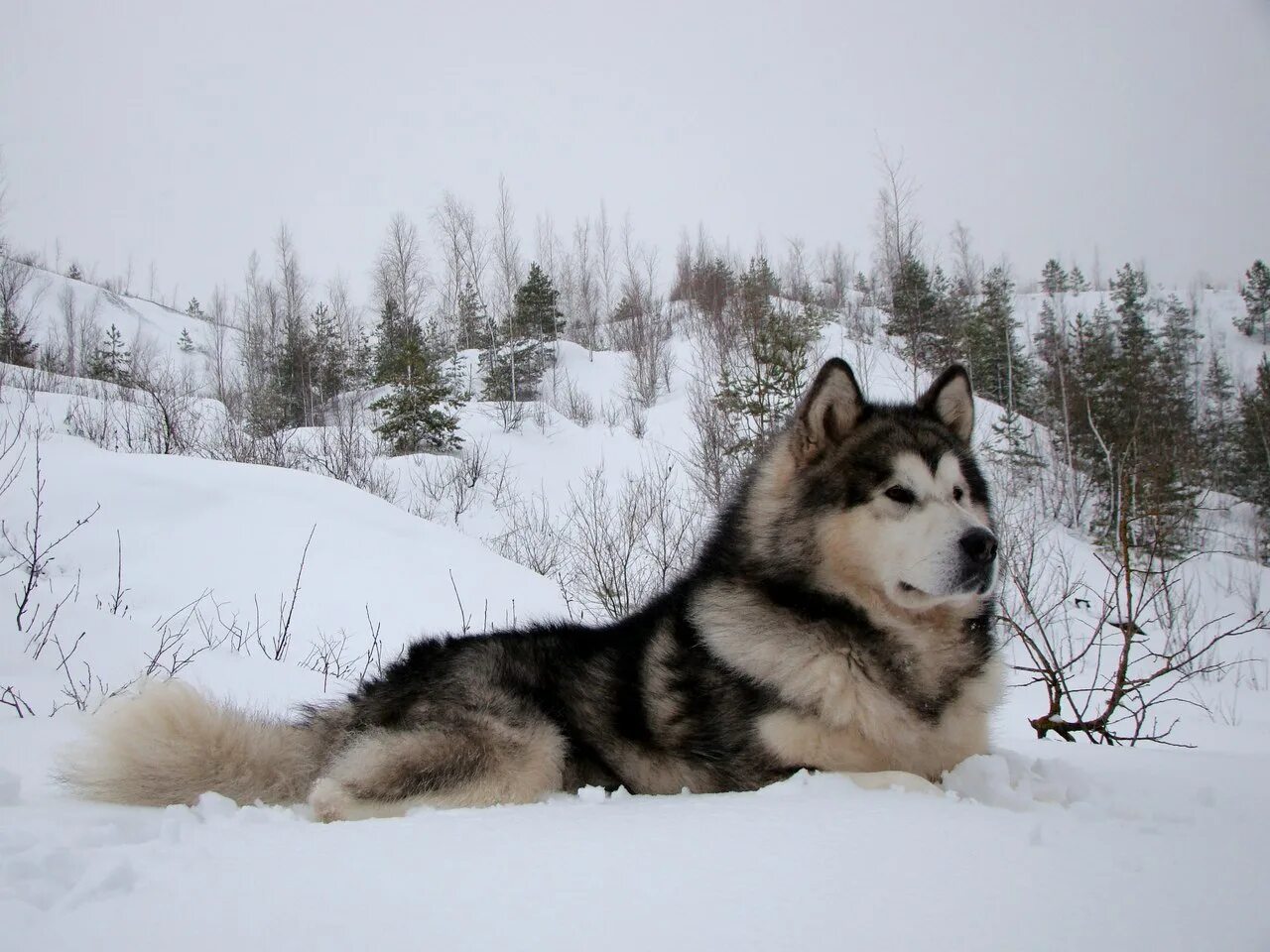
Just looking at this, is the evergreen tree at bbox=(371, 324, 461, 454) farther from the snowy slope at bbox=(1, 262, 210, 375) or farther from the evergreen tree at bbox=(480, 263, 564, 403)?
the snowy slope at bbox=(1, 262, 210, 375)

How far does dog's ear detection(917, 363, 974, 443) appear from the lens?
3.20 metres

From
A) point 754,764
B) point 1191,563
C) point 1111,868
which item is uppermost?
point 1111,868

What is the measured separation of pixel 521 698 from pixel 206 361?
5119 centimetres

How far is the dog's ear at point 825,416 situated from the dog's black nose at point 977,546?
2.24 feet

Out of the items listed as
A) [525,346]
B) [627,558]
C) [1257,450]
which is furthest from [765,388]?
[525,346]

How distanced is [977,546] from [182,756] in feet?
9.47

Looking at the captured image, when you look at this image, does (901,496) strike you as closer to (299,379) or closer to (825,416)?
(825,416)

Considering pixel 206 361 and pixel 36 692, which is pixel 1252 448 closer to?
pixel 36 692

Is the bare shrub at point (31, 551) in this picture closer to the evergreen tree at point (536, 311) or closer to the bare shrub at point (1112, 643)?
the bare shrub at point (1112, 643)

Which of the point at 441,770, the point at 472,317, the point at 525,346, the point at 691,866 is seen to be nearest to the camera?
the point at 691,866

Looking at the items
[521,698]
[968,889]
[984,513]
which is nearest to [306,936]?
[968,889]

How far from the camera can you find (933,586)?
2.52 meters

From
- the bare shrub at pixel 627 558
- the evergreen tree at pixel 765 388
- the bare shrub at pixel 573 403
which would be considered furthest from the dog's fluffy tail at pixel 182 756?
the bare shrub at pixel 573 403

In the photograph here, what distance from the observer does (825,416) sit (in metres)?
2.94
